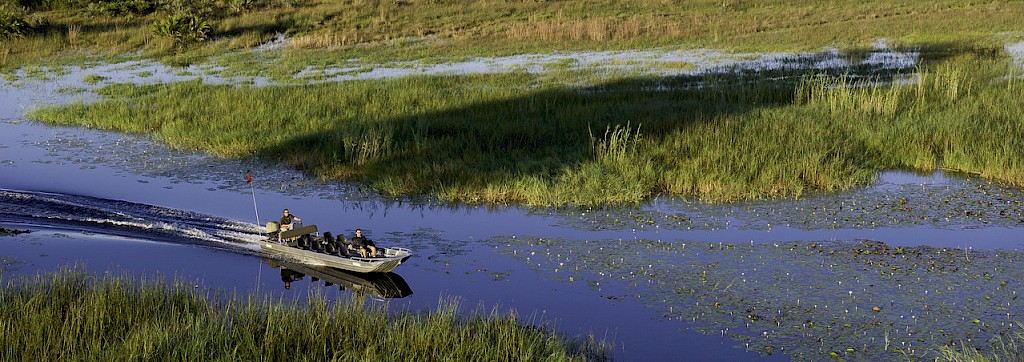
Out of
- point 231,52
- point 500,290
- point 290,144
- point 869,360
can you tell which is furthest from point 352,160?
point 231,52

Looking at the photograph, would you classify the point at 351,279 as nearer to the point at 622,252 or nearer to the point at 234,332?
the point at 622,252

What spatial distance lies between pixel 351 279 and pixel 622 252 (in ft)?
11.5

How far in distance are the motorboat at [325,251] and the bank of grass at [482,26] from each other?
80.3 ft

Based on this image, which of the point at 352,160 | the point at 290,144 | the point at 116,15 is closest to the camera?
the point at 352,160

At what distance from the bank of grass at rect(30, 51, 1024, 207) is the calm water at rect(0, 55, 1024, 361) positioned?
650 mm

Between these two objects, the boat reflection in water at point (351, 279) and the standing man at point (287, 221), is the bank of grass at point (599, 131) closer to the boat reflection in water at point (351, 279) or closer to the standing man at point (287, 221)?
the standing man at point (287, 221)

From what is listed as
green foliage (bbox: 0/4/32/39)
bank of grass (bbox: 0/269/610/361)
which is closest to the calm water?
bank of grass (bbox: 0/269/610/361)

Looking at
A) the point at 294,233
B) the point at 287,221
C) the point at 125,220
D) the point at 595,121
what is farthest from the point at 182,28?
the point at 294,233

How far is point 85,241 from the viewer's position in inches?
599

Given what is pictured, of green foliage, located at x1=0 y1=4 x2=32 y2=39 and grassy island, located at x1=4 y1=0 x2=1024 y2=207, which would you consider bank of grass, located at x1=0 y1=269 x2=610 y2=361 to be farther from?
green foliage, located at x1=0 y1=4 x2=32 y2=39

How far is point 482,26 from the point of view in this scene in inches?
1950

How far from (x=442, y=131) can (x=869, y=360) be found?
42.8 feet

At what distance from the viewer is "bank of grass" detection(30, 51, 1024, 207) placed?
18.0m

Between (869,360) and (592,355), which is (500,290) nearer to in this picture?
(592,355)
